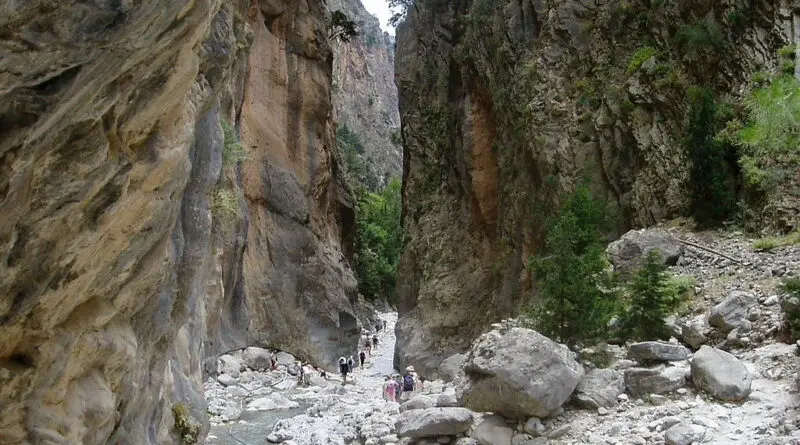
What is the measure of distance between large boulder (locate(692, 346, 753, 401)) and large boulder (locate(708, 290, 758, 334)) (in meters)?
1.42

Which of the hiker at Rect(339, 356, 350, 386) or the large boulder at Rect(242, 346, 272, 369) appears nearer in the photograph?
the hiker at Rect(339, 356, 350, 386)

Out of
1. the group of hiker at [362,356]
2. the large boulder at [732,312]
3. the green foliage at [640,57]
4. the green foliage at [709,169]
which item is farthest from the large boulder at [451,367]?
the green foliage at [640,57]

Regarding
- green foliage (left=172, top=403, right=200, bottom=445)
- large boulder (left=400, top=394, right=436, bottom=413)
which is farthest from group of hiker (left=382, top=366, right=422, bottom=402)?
green foliage (left=172, top=403, right=200, bottom=445)

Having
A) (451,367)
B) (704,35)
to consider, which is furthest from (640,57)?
(451,367)

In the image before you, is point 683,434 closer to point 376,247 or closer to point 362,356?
point 362,356

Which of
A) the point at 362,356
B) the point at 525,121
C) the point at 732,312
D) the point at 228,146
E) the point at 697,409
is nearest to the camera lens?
the point at 697,409

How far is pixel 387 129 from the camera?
319 ft

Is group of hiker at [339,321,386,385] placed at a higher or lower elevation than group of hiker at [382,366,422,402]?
higher

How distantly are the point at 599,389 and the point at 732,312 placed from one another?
297 cm

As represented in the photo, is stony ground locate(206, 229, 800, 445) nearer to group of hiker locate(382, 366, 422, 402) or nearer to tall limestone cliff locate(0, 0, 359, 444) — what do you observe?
group of hiker locate(382, 366, 422, 402)

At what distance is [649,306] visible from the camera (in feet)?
39.6

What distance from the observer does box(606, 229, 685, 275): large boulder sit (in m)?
14.7

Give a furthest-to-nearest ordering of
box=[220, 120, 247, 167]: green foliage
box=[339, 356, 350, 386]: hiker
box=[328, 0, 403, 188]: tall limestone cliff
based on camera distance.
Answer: box=[328, 0, 403, 188]: tall limestone cliff → box=[339, 356, 350, 386]: hiker → box=[220, 120, 247, 167]: green foliage

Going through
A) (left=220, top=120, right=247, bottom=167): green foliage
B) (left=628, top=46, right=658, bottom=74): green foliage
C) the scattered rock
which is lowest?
the scattered rock
